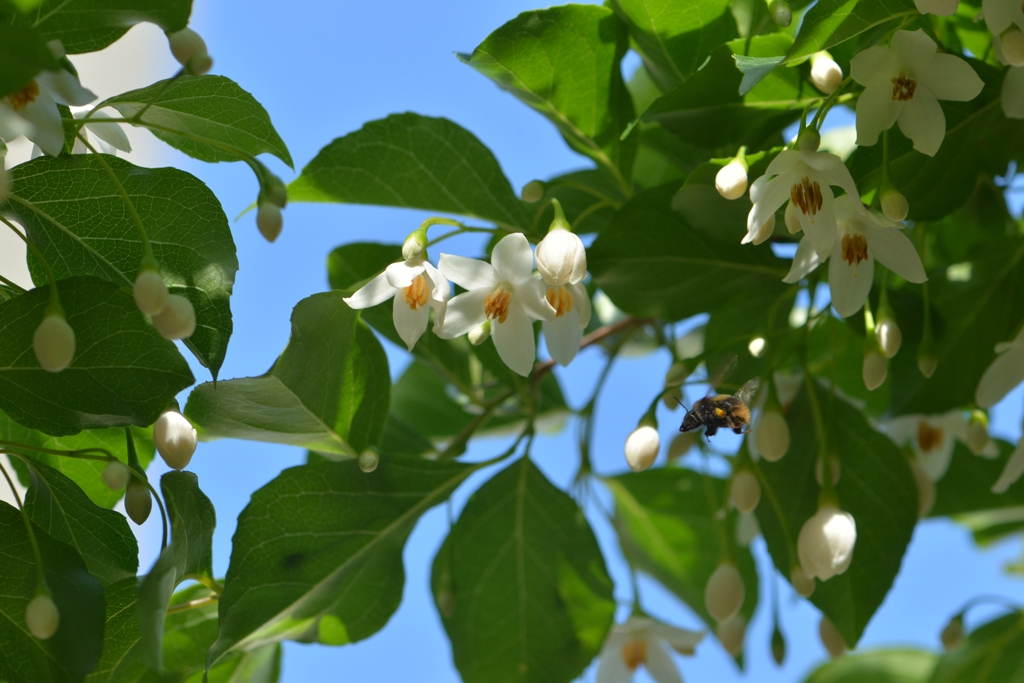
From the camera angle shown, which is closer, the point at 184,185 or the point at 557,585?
the point at 184,185

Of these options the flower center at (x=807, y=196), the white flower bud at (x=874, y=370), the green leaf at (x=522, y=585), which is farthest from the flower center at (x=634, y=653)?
the flower center at (x=807, y=196)

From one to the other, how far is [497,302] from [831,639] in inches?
17.1

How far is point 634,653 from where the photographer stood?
78cm

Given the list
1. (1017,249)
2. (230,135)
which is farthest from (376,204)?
(1017,249)

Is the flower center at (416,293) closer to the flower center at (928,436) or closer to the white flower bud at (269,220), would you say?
the white flower bud at (269,220)

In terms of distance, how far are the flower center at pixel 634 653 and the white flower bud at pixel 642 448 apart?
28 centimetres

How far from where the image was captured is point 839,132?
939 millimetres

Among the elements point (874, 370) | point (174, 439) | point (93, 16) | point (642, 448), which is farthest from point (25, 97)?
point (874, 370)

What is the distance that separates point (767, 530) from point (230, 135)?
49 cm

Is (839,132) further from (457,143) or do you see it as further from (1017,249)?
(457,143)

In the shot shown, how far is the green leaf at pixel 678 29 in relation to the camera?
0.61m

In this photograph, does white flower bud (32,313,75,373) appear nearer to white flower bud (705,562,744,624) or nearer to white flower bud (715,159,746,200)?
white flower bud (715,159,746,200)

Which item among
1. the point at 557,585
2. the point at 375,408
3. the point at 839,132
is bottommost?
the point at 557,585

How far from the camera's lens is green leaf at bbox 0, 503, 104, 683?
0.47 meters
